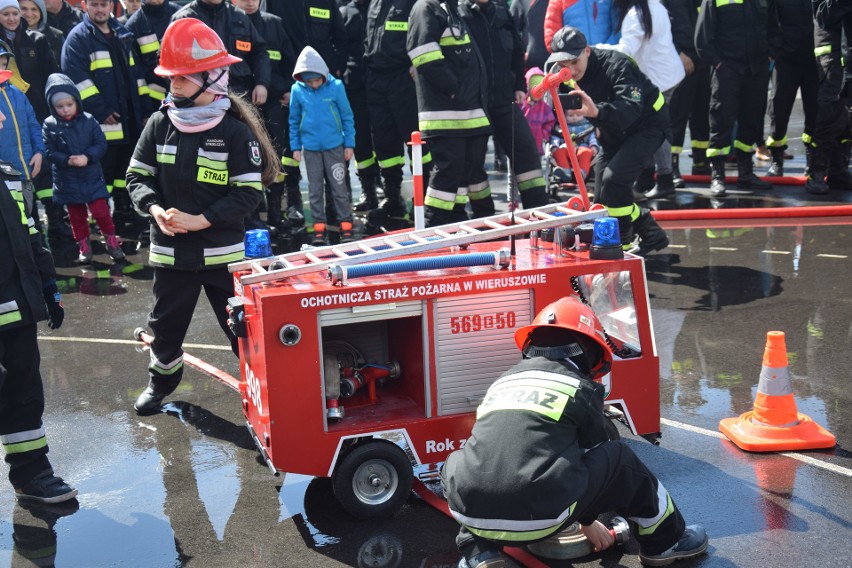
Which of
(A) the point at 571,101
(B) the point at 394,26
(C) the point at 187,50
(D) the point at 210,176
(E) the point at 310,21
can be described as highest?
(E) the point at 310,21

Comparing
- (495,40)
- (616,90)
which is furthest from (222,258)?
(495,40)

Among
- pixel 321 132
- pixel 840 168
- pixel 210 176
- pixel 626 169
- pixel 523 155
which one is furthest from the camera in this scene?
pixel 840 168

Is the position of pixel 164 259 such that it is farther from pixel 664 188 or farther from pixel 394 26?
pixel 664 188

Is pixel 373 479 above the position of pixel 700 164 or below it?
below

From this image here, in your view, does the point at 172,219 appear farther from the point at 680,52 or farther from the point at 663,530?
the point at 680,52

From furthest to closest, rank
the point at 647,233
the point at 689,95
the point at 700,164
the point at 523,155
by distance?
the point at 700,164
the point at 689,95
the point at 523,155
the point at 647,233

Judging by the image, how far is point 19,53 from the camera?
10336 mm

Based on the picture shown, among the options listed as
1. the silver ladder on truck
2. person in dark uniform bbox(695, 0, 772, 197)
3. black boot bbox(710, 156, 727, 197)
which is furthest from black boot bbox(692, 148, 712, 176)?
the silver ladder on truck

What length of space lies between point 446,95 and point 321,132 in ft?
5.99

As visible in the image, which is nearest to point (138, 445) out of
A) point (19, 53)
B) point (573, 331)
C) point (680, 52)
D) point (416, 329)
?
point (416, 329)

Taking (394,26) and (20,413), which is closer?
(20,413)

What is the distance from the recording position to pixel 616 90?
774 cm

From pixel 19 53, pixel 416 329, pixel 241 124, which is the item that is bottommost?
pixel 416 329

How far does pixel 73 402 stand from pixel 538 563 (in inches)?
136
